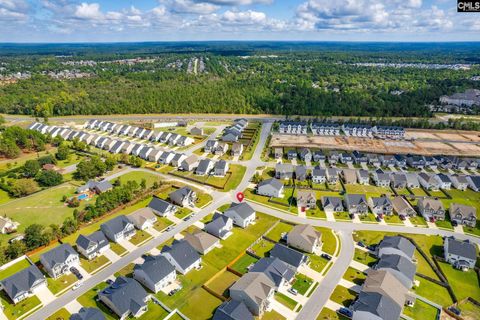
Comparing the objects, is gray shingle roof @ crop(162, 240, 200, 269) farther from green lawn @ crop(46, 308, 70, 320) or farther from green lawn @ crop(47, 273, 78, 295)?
green lawn @ crop(46, 308, 70, 320)

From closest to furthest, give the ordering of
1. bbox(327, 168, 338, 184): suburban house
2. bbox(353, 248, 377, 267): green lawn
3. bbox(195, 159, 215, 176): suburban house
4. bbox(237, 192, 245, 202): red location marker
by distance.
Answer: bbox(353, 248, 377, 267): green lawn < bbox(237, 192, 245, 202): red location marker < bbox(327, 168, 338, 184): suburban house < bbox(195, 159, 215, 176): suburban house

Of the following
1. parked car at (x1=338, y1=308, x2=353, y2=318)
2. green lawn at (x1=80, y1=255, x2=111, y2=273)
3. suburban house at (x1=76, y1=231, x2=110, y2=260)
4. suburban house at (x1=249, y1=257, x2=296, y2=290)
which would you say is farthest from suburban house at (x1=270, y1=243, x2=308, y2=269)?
suburban house at (x1=76, y1=231, x2=110, y2=260)

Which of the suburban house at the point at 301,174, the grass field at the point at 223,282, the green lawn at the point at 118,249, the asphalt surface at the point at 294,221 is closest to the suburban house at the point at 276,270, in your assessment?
the grass field at the point at 223,282

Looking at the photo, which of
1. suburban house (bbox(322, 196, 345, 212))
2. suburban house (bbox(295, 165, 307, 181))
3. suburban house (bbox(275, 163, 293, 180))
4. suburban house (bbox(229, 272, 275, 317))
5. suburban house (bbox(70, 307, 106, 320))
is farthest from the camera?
suburban house (bbox(275, 163, 293, 180))

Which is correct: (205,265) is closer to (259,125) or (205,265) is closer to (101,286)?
(101,286)

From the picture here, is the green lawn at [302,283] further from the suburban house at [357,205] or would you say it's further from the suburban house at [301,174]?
the suburban house at [301,174]
